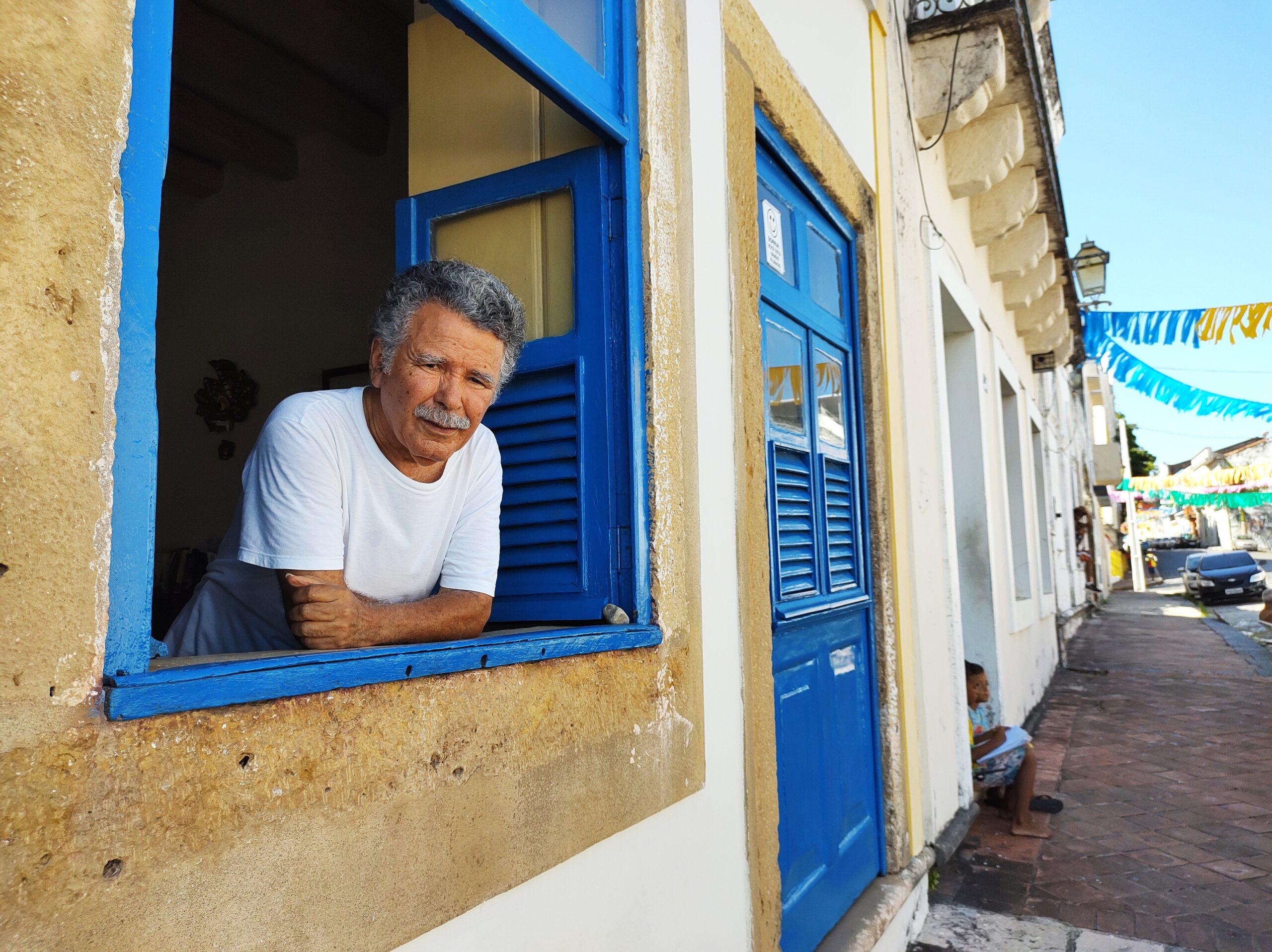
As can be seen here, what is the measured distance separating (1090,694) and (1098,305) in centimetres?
677

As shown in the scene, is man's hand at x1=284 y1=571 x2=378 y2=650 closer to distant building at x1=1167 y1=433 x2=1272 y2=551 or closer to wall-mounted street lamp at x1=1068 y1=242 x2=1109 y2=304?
wall-mounted street lamp at x1=1068 y1=242 x2=1109 y2=304

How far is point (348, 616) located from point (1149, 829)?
461cm

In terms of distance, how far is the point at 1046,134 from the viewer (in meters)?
5.90

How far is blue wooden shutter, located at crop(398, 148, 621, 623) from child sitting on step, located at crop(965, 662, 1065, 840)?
3.50 meters

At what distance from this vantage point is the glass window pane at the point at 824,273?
11.1 ft

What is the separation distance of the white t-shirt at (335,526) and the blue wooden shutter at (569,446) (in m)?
0.15

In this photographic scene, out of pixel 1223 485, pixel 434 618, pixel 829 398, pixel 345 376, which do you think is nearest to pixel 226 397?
pixel 345 376

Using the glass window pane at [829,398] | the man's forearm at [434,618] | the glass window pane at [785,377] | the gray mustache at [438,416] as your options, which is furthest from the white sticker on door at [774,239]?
the man's forearm at [434,618]

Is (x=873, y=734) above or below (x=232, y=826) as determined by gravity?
below

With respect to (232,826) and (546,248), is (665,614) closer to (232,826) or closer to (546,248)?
(546,248)

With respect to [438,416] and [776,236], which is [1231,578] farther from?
[438,416]

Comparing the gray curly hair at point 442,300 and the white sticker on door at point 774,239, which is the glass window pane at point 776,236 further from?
the gray curly hair at point 442,300

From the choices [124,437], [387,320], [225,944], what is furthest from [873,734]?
[124,437]

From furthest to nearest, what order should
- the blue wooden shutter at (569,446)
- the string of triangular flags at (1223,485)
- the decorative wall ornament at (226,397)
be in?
the string of triangular flags at (1223,485) < the decorative wall ornament at (226,397) < the blue wooden shutter at (569,446)
